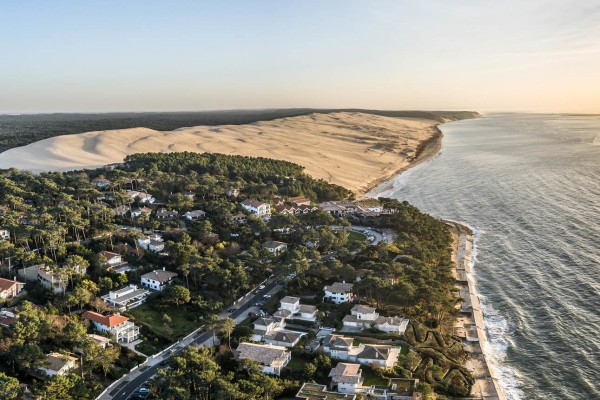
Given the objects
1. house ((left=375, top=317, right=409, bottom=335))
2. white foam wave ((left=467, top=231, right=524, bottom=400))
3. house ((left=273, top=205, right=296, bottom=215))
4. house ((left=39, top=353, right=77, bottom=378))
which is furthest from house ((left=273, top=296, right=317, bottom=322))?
house ((left=273, top=205, right=296, bottom=215))

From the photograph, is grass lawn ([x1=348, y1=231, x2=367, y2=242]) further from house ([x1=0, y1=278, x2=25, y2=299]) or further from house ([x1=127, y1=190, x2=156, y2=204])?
house ([x1=0, y1=278, x2=25, y2=299])

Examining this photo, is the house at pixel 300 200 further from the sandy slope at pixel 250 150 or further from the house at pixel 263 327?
the house at pixel 263 327

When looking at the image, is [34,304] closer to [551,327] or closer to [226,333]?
[226,333]

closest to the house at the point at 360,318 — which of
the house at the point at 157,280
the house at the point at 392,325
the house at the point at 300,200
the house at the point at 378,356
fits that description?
the house at the point at 392,325

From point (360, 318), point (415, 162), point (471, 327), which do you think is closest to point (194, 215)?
point (360, 318)

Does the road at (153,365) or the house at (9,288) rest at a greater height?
the house at (9,288)

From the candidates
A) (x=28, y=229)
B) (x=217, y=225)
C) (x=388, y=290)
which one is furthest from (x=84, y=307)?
(x=388, y=290)

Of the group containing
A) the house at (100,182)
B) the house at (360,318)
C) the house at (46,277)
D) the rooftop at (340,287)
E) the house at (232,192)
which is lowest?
the house at (360,318)
